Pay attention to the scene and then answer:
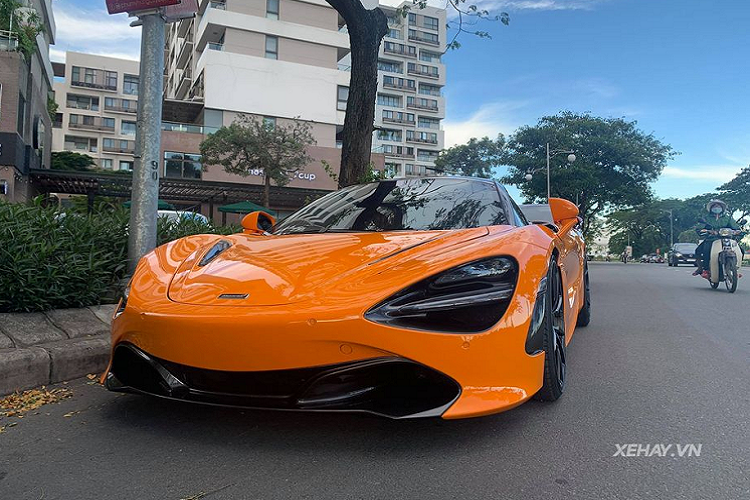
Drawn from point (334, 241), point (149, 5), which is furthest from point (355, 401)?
point (149, 5)

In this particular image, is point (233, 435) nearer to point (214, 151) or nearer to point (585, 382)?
point (585, 382)

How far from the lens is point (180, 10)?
4816mm

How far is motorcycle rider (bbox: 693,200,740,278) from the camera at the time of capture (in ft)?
31.9

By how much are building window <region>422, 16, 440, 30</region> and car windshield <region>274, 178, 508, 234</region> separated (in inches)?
2693

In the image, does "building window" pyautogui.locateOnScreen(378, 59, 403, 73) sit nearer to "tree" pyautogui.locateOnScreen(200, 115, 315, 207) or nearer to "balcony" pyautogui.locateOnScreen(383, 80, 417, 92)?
"balcony" pyautogui.locateOnScreen(383, 80, 417, 92)

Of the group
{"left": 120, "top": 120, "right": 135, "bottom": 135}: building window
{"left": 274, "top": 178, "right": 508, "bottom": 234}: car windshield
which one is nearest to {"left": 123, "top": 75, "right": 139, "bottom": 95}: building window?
{"left": 120, "top": 120, "right": 135, "bottom": 135}: building window

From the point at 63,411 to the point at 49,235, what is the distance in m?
1.83

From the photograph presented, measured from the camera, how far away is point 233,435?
2.28m

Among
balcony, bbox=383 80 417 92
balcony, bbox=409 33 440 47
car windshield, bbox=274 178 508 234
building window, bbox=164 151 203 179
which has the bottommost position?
car windshield, bbox=274 178 508 234

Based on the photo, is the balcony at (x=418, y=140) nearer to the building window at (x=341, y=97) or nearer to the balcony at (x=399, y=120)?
the balcony at (x=399, y=120)

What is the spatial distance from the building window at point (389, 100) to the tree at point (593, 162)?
1047 inches

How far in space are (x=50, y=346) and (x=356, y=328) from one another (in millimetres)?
2233

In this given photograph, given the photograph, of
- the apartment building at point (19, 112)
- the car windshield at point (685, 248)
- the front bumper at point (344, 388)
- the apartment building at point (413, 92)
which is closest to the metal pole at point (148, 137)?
the front bumper at point (344, 388)

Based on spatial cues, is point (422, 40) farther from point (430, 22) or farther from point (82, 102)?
point (82, 102)
